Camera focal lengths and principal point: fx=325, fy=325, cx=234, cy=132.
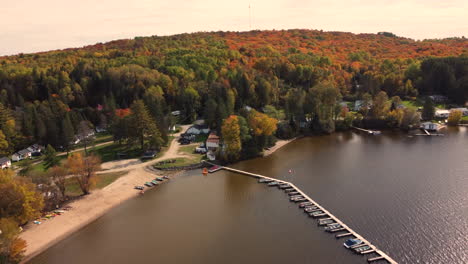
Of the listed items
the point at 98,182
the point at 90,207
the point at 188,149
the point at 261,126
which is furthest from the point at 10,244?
the point at 261,126

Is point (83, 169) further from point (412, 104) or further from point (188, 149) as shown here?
point (412, 104)

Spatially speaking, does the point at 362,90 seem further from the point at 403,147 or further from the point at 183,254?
the point at 183,254

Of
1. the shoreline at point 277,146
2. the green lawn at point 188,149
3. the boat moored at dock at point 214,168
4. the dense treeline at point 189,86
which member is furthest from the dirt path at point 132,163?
the shoreline at point 277,146

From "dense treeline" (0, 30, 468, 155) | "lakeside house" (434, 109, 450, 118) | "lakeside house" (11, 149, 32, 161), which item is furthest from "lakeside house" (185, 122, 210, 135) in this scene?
"lakeside house" (434, 109, 450, 118)

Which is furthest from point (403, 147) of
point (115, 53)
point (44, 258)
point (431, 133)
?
point (115, 53)

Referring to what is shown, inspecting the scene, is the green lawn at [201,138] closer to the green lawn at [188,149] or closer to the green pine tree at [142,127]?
the green lawn at [188,149]

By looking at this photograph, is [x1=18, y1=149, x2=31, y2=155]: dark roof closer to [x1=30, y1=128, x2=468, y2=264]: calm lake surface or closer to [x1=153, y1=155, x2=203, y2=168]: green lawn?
[x1=153, y1=155, x2=203, y2=168]: green lawn

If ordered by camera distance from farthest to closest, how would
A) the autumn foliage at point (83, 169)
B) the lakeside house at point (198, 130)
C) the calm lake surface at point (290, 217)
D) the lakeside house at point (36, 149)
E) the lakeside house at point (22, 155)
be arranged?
the lakeside house at point (198, 130)
the lakeside house at point (36, 149)
the lakeside house at point (22, 155)
the autumn foliage at point (83, 169)
the calm lake surface at point (290, 217)
